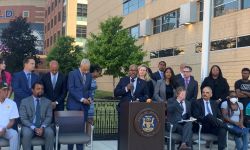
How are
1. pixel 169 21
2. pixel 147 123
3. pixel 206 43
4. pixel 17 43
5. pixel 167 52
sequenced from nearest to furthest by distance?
pixel 147 123
pixel 206 43
pixel 169 21
pixel 167 52
pixel 17 43

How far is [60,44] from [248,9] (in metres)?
31.9

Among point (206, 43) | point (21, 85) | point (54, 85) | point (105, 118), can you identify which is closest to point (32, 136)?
point (21, 85)

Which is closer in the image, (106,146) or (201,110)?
(201,110)

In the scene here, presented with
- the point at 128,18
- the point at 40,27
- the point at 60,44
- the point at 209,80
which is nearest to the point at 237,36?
the point at 209,80

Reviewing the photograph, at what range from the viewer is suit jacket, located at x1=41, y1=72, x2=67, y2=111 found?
8766mm

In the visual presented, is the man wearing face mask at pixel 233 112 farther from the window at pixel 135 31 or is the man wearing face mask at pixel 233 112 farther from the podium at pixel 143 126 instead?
the window at pixel 135 31

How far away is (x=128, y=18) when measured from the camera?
42875 mm

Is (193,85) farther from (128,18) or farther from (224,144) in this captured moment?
(128,18)

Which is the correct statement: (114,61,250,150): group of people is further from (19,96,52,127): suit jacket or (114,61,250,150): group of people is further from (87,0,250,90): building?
(87,0,250,90): building

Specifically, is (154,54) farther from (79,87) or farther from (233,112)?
(79,87)

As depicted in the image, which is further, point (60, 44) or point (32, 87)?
point (60, 44)

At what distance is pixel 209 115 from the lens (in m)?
8.76

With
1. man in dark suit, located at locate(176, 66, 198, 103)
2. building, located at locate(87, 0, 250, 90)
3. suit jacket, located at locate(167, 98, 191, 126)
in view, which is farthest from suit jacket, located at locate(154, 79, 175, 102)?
building, located at locate(87, 0, 250, 90)

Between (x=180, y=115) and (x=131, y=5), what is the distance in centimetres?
3544
